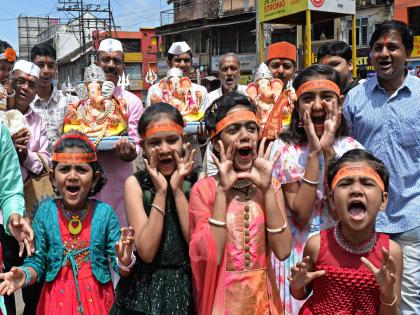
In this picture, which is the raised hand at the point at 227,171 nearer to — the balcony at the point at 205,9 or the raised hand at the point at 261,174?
the raised hand at the point at 261,174

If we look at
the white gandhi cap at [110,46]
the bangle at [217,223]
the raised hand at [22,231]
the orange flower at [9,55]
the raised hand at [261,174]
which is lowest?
the raised hand at [22,231]

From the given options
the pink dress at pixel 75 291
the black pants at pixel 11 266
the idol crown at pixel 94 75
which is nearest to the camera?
the pink dress at pixel 75 291

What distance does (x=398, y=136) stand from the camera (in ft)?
10.5

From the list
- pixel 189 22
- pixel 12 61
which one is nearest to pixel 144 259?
pixel 12 61

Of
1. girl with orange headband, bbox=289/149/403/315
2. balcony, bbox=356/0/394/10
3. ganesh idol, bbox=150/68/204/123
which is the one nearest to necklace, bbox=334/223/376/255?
girl with orange headband, bbox=289/149/403/315

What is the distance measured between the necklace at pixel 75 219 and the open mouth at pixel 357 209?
1.56m

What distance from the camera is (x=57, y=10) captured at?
34.6 metres

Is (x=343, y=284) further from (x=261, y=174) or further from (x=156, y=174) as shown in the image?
(x=156, y=174)

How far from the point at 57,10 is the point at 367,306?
1421 inches

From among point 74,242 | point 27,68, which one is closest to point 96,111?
point 27,68

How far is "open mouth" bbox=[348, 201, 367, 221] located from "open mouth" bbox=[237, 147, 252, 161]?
565mm

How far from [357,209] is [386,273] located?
0.34 m

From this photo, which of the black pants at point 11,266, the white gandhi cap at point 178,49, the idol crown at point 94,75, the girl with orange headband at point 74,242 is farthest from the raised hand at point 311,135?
the white gandhi cap at point 178,49

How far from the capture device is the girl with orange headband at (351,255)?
7.59 feet
